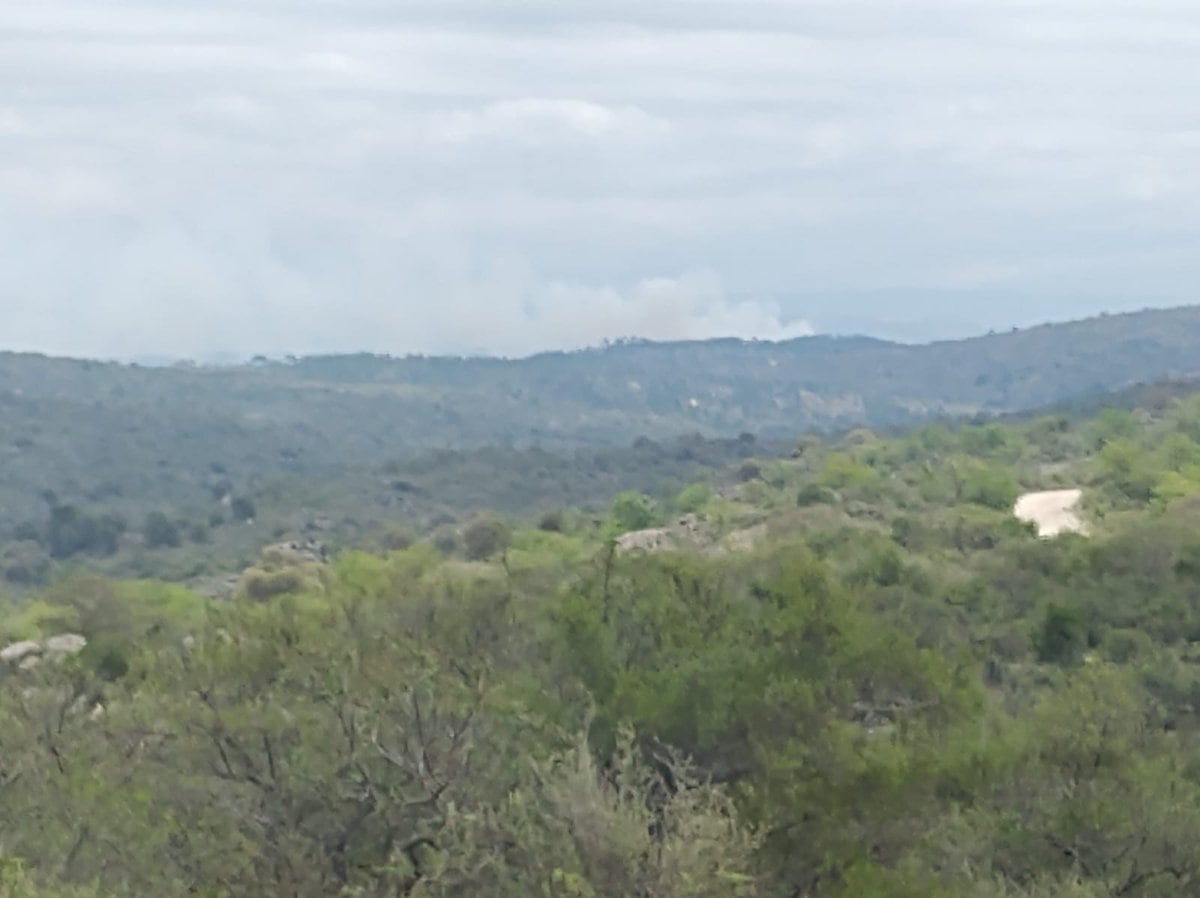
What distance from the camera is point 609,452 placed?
452ft

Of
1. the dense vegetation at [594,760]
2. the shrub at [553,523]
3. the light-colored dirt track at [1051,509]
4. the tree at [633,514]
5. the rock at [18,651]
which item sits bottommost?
the shrub at [553,523]

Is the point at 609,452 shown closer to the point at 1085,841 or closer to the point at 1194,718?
the point at 1194,718

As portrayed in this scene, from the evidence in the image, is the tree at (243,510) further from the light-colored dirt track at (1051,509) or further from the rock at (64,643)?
the rock at (64,643)

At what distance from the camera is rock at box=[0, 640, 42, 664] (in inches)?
1433

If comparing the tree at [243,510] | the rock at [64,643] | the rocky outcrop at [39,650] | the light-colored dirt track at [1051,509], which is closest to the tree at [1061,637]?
the rocky outcrop at [39,650]

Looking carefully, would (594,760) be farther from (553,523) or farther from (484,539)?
(553,523)

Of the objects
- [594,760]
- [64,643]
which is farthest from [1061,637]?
[64,643]

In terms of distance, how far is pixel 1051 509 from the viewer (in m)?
61.6

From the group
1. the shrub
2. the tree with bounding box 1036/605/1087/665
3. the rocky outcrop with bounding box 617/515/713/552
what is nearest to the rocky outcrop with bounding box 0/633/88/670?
the rocky outcrop with bounding box 617/515/713/552

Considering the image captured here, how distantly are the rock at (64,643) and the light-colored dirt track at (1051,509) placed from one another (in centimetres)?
2876

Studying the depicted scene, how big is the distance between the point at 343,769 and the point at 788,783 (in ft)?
12.7

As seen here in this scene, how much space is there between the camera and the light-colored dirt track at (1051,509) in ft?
186

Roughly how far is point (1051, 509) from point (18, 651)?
120ft

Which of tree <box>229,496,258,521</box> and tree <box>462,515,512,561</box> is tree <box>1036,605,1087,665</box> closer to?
tree <box>462,515,512,561</box>
